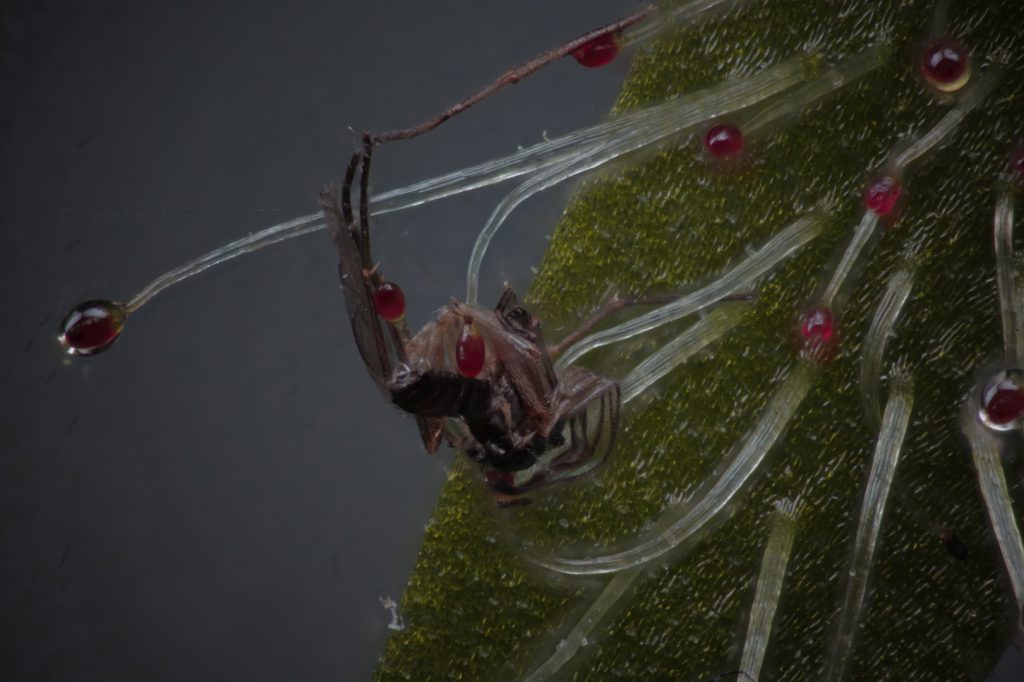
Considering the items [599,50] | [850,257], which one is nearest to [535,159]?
→ [599,50]

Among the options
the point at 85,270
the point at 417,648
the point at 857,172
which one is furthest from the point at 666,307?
the point at 85,270

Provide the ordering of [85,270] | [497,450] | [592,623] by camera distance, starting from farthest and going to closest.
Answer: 1. [85,270]
2. [592,623]
3. [497,450]

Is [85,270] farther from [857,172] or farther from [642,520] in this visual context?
[857,172]

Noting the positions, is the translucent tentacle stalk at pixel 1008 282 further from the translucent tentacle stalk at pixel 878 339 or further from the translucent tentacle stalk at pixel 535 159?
the translucent tentacle stalk at pixel 535 159

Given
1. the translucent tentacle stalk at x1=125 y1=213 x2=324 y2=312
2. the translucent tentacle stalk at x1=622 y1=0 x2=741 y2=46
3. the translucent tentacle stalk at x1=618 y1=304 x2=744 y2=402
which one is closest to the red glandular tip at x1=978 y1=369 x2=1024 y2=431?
the translucent tentacle stalk at x1=618 y1=304 x2=744 y2=402

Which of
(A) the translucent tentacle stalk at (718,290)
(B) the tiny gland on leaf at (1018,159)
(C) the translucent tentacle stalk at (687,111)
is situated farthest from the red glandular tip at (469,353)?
(B) the tiny gland on leaf at (1018,159)

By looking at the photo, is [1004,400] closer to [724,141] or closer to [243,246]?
[724,141]
